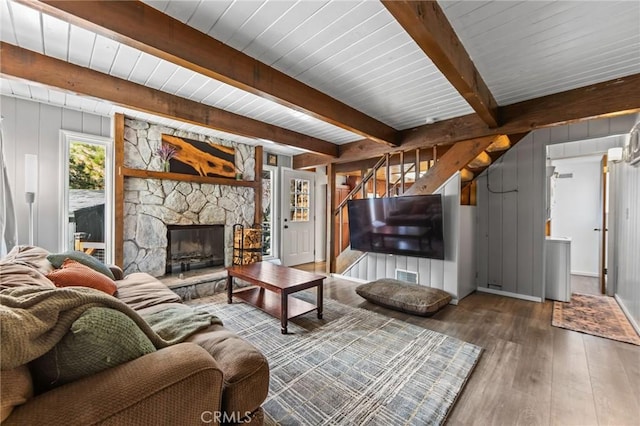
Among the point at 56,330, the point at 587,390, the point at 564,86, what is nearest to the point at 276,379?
the point at 56,330

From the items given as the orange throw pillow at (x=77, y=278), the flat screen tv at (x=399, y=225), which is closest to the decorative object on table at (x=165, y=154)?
the orange throw pillow at (x=77, y=278)

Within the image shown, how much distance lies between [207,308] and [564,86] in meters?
4.34

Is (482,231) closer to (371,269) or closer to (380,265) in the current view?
(380,265)

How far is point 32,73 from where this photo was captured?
6.52ft

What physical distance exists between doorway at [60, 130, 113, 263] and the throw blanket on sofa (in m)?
2.94

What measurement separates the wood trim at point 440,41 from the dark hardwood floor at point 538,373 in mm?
2152

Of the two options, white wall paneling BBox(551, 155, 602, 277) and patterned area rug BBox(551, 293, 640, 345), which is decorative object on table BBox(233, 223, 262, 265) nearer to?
patterned area rug BBox(551, 293, 640, 345)

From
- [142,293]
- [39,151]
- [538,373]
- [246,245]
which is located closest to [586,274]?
[538,373]

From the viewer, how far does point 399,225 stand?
3732mm

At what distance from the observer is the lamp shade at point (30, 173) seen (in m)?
2.66

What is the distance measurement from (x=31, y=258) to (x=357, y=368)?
2562 millimetres

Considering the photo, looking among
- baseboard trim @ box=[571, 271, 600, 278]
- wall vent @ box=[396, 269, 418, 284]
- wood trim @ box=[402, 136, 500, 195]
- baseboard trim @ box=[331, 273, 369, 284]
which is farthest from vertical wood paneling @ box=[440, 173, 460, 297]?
baseboard trim @ box=[571, 271, 600, 278]

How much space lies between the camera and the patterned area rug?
2.59m

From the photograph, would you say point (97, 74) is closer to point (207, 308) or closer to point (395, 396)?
point (207, 308)
